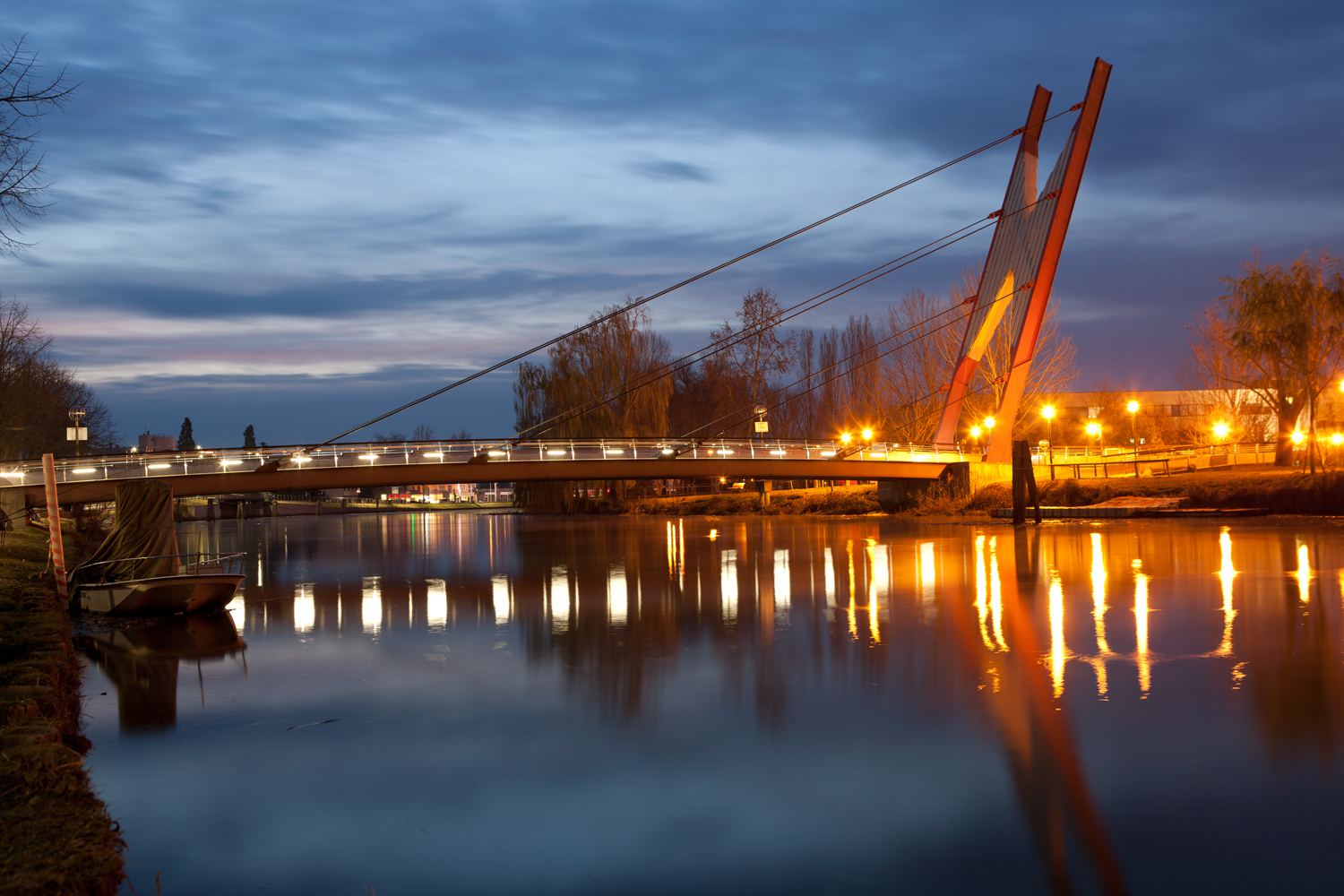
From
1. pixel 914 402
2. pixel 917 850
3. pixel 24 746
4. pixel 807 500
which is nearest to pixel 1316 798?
pixel 917 850

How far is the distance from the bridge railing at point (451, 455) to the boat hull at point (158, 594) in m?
20.3

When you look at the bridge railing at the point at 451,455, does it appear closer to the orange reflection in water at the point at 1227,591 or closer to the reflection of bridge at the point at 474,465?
the reflection of bridge at the point at 474,465

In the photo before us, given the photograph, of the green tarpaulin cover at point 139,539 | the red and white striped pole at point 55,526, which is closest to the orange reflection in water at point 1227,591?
the green tarpaulin cover at point 139,539

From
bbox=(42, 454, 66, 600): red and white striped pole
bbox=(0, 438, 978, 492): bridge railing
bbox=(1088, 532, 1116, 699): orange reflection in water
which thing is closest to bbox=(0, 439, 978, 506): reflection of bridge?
bbox=(0, 438, 978, 492): bridge railing

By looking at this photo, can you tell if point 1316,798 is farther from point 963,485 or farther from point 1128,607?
point 963,485

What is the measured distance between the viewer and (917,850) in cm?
605

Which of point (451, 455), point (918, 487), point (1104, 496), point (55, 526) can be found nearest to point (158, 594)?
point (55, 526)

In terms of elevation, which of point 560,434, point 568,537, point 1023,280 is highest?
point 1023,280

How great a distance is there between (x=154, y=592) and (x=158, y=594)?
0.30 feet

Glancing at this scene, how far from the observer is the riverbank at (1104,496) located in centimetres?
3219

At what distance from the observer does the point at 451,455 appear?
136ft

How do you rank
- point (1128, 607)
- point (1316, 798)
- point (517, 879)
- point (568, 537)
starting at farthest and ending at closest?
point (568, 537) < point (1128, 607) < point (1316, 798) < point (517, 879)

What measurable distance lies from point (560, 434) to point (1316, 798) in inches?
2163

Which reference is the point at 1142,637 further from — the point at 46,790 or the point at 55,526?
the point at 55,526
